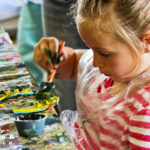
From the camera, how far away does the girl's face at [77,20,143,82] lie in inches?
A: 33.9

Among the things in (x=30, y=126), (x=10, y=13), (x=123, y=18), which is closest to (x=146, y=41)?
(x=123, y=18)

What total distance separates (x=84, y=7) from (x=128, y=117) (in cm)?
32

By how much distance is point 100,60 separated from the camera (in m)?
0.92

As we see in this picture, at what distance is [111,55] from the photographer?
0.88 metres

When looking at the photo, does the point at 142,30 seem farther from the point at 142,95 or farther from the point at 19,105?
the point at 19,105

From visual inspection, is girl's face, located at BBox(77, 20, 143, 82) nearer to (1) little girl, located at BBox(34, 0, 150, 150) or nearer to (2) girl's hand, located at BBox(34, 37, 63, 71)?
(1) little girl, located at BBox(34, 0, 150, 150)

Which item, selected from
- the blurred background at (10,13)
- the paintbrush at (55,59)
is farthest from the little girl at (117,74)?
the blurred background at (10,13)

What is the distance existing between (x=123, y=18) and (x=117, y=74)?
0.17m

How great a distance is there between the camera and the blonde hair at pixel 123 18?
83 centimetres

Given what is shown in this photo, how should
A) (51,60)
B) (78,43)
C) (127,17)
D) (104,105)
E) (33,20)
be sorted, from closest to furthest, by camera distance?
(127,17), (104,105), (51,60), (78,43), (33,20)

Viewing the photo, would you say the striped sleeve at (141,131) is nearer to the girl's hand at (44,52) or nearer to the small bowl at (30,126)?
the small bowl at (30,126)

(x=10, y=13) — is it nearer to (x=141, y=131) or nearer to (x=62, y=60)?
(x=62, y=60)

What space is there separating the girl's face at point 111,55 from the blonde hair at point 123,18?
2cm

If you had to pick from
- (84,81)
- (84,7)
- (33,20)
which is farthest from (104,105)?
(33,20)
